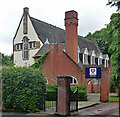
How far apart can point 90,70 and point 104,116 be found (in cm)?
1064

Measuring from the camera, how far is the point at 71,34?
1145 inches

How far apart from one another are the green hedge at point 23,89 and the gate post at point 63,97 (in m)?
1.82

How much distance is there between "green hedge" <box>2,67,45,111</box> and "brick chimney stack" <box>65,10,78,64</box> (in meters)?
14.2

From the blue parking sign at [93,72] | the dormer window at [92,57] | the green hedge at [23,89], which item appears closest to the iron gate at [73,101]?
the green hedge at [23,89]

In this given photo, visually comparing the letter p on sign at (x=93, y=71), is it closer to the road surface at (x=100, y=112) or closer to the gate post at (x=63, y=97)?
the road surface at (x=100, y=112)

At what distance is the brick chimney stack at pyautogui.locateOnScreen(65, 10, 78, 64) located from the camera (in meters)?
28.7

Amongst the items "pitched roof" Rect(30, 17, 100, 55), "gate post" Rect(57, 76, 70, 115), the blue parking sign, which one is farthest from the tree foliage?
"pitched roof" Rect(30, 17, 100, 55)

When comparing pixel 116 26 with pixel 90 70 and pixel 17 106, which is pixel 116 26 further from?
pixel 90 70

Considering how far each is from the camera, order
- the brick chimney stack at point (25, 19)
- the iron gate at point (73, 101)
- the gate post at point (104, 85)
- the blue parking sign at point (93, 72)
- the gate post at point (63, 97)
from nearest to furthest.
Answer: the gate post at point (63, 97)
the iron gate at point (73, 101)
the gate post at point (104, 85)
the blue parking sign at point (93, 72)
the brick chimney stack at point (25, 19)

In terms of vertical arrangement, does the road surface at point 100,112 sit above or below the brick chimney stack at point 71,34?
below

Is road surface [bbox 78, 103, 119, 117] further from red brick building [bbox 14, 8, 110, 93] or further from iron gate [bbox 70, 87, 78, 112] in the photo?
red brick building [bbox 14, 8, 110, 93]

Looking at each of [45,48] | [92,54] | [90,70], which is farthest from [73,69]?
[92,54]

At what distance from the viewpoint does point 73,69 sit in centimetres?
2700

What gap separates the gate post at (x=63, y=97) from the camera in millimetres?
12875
